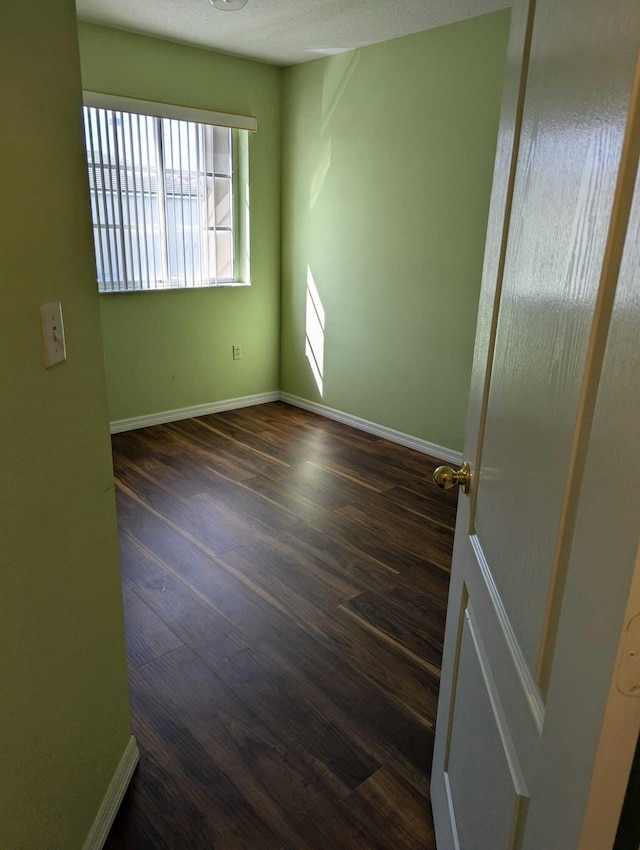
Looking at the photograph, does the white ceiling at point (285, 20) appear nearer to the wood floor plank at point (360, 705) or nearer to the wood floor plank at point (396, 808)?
the wood floor plank at point (360, 705)

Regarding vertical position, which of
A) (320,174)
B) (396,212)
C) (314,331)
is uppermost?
(320,174)

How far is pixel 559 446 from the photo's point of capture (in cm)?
68

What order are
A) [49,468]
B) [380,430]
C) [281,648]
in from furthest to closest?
[380,430] < [281,648] < [49,468]

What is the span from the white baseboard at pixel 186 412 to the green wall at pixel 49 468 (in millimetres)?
2913

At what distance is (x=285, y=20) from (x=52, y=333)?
295 cm

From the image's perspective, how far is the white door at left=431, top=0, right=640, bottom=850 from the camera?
1.72ft

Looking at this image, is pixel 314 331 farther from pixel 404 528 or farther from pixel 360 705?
pixel 360 705

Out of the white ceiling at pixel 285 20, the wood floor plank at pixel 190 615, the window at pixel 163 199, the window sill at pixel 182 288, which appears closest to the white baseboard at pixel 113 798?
the wood floor plank at pixel 190 615

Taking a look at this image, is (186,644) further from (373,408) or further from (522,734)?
(373,408)

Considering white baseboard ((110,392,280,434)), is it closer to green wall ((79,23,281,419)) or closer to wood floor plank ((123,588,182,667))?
green wall ((79,23,281,419))

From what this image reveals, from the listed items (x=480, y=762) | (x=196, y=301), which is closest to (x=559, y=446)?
(x=480, y=762)

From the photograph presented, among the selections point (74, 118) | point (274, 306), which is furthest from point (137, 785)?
point (274, 306)

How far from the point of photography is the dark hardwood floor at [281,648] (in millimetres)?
1513

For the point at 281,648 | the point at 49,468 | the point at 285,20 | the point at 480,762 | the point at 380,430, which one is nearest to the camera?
the point at 480,762
